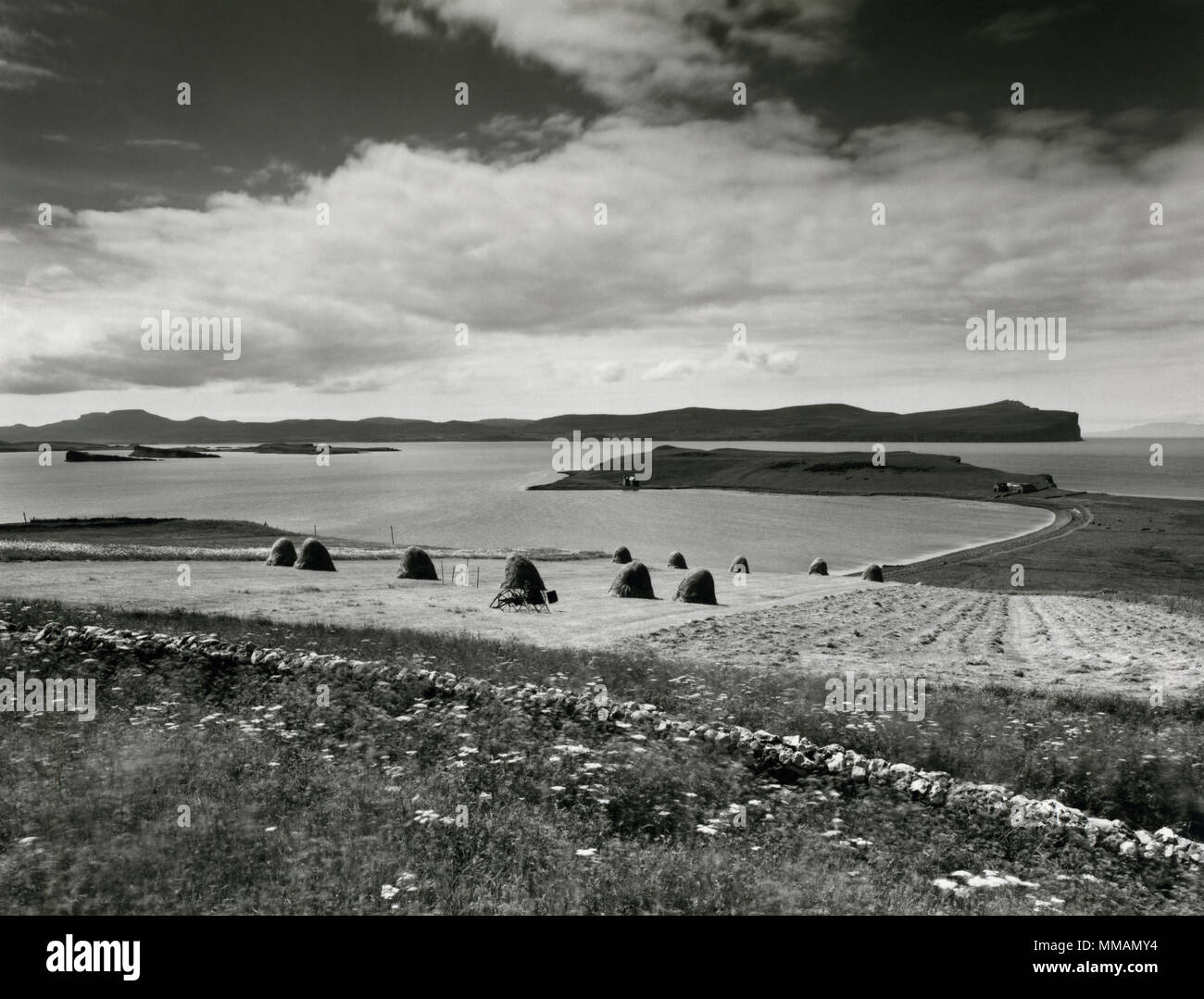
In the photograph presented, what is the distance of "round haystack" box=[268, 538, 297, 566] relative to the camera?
143ft

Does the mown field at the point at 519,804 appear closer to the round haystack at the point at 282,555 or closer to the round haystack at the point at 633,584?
the round haystack at the point at 633,584

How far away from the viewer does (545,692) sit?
14.3m

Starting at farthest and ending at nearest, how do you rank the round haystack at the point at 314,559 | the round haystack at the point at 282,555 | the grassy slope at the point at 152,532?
the grassy slope at the point at 152,532 → the round haystack at the point at 282,555 → the round haystack at the point at 314,559

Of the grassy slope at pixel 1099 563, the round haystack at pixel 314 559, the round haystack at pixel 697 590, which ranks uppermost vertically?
the round haystack at pixel 314 559

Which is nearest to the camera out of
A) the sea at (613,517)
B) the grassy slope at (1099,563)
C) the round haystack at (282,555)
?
the round haystack at (282,555)

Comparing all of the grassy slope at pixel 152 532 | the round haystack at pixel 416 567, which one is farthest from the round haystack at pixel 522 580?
the grassy slope at pixel 152 532

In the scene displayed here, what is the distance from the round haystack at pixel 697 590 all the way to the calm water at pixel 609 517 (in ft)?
116

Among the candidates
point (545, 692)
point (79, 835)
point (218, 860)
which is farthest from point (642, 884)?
point (545, 692)

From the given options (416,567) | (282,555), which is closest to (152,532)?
(282,555)

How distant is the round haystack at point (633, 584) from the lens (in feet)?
117

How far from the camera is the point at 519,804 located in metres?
9.44

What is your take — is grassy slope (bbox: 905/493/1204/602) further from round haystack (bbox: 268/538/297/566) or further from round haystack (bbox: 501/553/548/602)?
round haystack (bbox: 268/538/297/566)

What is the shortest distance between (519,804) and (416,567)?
31.9 m

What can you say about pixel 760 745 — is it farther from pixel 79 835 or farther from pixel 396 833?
pixel 79 835
